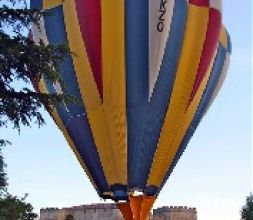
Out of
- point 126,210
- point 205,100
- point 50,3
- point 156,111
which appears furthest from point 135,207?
point 50,3

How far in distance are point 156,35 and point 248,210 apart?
2305cm

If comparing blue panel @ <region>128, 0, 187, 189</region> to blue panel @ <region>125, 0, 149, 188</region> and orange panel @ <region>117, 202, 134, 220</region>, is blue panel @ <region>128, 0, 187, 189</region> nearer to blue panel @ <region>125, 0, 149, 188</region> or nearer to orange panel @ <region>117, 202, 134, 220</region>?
blue panel @ <region>125, 0, 149, 188</region>

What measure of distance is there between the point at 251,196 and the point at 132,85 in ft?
76.4

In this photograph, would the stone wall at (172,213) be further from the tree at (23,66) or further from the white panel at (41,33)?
the tree at (23,66)

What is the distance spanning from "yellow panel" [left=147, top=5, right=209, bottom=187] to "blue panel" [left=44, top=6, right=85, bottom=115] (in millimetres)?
3012

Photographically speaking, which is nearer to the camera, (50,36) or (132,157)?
(132,157)

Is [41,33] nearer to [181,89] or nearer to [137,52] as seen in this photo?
[137,52]

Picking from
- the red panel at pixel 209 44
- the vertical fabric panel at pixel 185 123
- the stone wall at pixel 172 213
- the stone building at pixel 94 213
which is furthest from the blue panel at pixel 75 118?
the stone wall at pixel 172 213

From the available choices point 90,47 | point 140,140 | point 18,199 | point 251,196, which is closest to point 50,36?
Answer: point 90,47

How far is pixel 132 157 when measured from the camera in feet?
72.9

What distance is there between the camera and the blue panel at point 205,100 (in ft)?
78.2

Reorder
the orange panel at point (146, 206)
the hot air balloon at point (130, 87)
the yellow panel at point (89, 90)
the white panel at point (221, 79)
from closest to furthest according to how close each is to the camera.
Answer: the orange panel at point (146, 206) < the hot air balloon at point (130, 87) < the yellow panel at point (89, 90) < the white panel at point (221, 79)

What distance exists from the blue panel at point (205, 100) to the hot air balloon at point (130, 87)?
24cm

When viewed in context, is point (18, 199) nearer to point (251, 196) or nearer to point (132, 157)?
point (132, 157)
